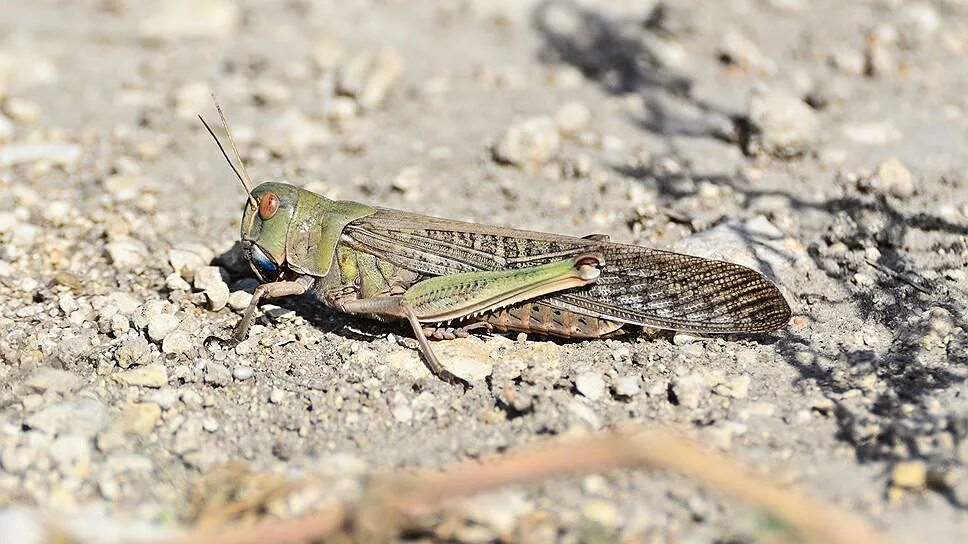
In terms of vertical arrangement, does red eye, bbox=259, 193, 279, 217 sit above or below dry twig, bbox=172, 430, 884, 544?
above

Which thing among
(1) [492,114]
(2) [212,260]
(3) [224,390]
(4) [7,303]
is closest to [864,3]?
(1) [492,114]

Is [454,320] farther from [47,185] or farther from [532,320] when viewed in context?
[47,185]

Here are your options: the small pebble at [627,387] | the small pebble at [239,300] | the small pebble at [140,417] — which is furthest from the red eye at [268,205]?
the small pebble at [627,387]

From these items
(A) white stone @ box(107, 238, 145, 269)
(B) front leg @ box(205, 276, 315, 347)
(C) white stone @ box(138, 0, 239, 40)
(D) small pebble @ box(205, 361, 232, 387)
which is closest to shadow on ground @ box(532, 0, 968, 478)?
(B) front leg @ box(205, 276, 315, 347)

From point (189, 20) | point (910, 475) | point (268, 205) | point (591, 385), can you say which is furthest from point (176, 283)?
point (189, 20)

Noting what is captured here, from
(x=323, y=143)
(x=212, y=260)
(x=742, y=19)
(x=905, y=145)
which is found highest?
(x=742, y=19)

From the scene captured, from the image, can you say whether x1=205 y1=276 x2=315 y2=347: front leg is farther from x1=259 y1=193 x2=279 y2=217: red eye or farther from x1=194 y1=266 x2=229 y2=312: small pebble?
x1=259 y1=193 x2=279 y2=217: red eye

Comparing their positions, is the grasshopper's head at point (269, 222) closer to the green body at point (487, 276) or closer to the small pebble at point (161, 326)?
the green body at point (487, 276)
